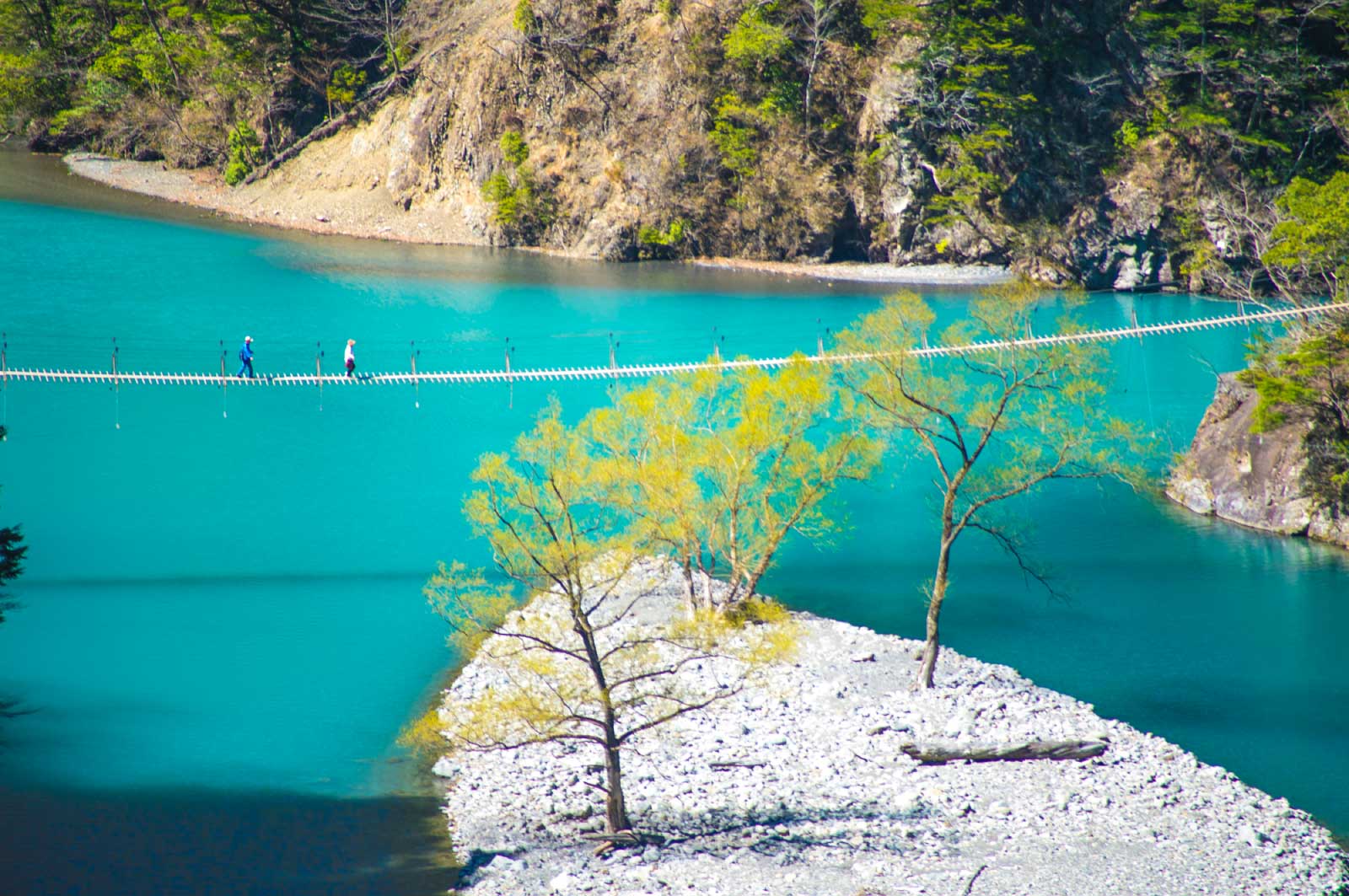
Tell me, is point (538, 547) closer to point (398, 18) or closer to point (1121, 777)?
point (1121, 777)

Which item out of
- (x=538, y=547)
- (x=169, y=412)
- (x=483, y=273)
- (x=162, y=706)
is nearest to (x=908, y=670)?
(x=538, y=547)

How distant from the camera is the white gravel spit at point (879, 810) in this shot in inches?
663

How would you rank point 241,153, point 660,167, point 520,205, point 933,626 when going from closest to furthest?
1. point 933,626
2. point 660,167
3. point 520,205
4. point 241,153

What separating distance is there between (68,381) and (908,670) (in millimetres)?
28042

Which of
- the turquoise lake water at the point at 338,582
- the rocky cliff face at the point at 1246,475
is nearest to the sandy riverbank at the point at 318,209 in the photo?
the turquoise lake water at the point at 338,582

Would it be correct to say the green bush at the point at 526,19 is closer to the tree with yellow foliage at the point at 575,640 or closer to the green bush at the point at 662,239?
the green bush at the point at 662,239

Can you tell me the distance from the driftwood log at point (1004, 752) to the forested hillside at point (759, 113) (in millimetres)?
32836

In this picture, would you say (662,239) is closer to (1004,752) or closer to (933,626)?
(933,626)

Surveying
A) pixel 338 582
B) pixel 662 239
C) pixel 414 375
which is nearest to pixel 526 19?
pixel 662 239

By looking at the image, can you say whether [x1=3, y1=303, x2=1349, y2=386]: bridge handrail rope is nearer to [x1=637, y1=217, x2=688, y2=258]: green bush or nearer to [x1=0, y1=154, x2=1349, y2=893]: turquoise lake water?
[x1=0, y1=154, x2=1349, y2=893]: turquoise lake water

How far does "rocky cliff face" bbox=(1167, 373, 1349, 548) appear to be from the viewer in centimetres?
3089

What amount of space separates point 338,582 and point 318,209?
4001 centimetres

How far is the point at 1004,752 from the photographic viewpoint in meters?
20.3

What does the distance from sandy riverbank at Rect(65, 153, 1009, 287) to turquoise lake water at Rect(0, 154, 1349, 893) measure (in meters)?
8.38
